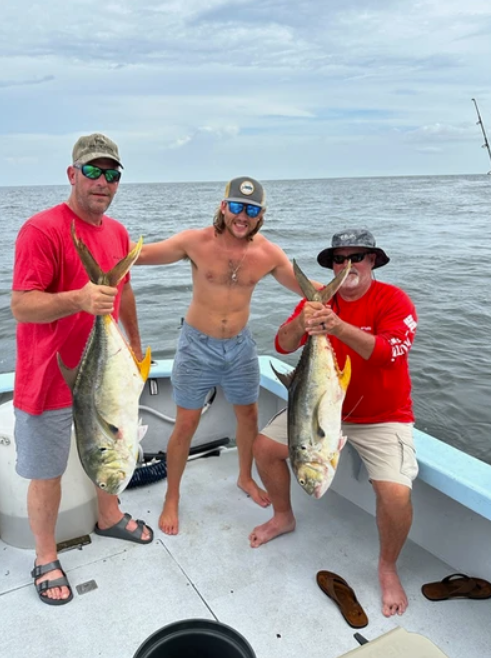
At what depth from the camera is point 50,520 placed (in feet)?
8.59

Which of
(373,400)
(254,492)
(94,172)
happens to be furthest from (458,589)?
(94,172)

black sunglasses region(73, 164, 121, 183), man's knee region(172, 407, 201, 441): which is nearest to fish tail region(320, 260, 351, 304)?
black sunglasses region(73, 164, 121, 183)

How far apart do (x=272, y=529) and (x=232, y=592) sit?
488 millimetres

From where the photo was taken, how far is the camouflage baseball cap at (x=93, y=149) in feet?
7.59

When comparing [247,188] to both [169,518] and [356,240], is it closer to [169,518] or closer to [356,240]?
[356,240]

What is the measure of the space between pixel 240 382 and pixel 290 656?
1.44m

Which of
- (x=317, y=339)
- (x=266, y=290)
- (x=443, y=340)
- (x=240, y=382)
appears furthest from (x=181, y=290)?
(x=317, y=339)

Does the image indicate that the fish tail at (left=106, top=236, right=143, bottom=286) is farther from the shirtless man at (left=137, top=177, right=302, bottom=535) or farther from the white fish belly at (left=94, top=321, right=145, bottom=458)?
the shirtless man at (left=137, top=177, right=302, bottom=535)

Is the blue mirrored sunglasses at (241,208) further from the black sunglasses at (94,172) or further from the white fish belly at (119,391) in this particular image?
the white fish belly at (119,391)

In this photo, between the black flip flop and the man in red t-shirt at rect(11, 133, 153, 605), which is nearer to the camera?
the man in red t-shirt at rect(11, 133, 153, 605)

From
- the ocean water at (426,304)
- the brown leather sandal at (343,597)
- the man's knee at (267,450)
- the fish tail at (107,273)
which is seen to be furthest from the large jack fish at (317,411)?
the ocean water at (426,304)

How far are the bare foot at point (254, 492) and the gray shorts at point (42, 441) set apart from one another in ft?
4.46

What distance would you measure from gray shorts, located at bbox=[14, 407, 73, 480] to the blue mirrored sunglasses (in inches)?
51.7

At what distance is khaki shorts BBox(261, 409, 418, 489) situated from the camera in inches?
103
